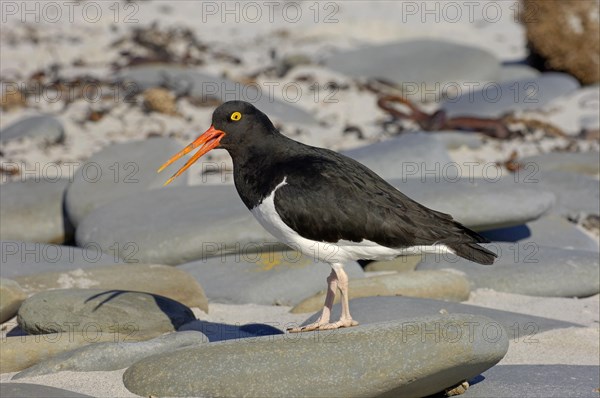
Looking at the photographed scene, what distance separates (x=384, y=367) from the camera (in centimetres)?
463

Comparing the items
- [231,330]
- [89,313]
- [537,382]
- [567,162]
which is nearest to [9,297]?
[89,313]

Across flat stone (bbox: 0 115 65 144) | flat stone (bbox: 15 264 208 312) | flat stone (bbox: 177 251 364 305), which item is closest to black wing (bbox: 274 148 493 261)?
flat stone (bbox: 15 264 208 312)

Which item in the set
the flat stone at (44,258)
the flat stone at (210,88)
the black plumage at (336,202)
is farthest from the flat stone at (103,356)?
the flat stone at (210,88)

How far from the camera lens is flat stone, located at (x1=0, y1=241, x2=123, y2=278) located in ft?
21.4

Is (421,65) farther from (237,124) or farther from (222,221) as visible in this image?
(237,124)

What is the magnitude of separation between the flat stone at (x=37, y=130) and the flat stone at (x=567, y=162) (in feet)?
14.4

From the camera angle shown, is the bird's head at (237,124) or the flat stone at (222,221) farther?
the flat stone at (222,221)

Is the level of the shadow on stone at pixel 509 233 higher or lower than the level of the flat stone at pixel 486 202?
lower

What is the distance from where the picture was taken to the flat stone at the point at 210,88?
35.9 feet

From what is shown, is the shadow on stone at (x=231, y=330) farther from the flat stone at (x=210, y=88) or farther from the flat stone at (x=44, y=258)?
the flat stone at (x=210, y=88)

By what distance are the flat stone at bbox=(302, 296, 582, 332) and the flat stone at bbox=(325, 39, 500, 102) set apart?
6.99 m

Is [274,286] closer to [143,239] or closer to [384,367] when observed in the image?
[143,239]

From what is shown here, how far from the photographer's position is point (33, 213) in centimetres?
780

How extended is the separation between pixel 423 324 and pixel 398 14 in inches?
516
